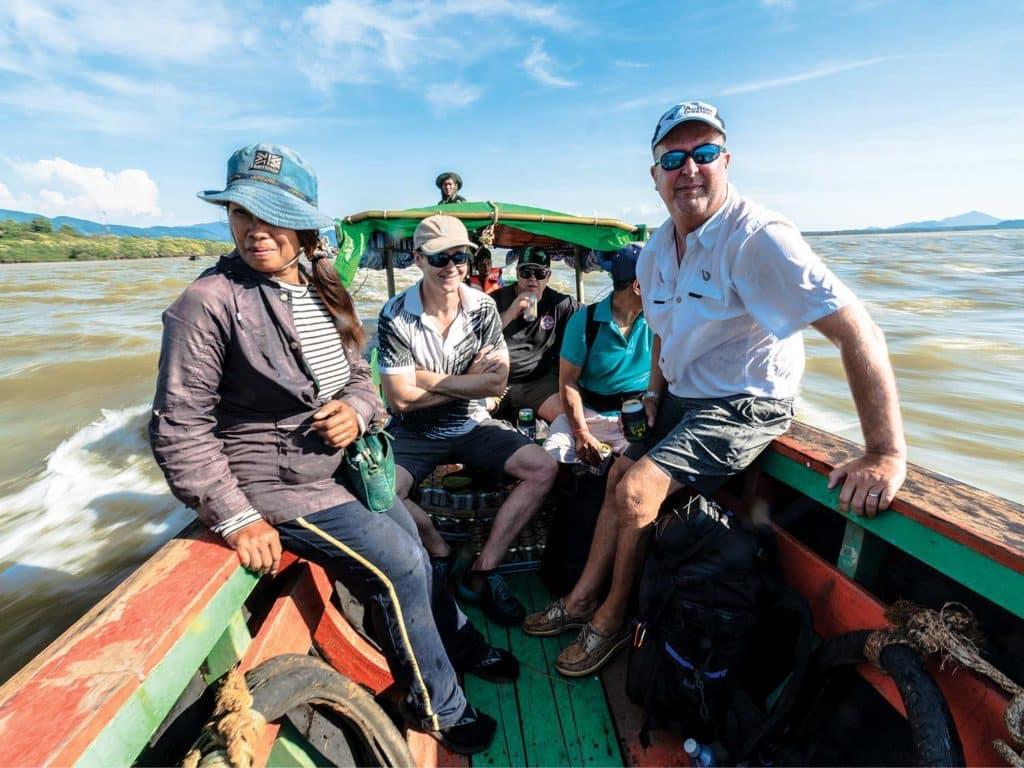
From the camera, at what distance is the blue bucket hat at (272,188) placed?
150 centimetres

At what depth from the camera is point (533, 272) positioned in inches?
159

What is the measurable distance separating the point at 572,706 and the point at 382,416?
3.95ft

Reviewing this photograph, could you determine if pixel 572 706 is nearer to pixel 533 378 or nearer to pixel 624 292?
pixel 624 292

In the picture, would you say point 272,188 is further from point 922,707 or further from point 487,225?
point 487,225

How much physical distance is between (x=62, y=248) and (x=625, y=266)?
70468 mm

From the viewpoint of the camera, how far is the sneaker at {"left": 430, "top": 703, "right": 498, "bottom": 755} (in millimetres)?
1768

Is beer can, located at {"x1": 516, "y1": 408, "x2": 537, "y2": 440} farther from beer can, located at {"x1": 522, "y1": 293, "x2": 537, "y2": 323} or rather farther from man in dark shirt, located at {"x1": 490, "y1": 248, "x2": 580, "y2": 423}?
beer can, located at {"x1": 522, "y1": 293, "x2": 537, "y2": 323}

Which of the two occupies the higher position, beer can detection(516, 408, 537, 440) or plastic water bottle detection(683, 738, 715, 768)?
beer can detection(516, 408, 537, 440)

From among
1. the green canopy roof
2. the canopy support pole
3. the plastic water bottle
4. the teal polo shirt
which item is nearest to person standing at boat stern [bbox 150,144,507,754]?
the plastic water bottle

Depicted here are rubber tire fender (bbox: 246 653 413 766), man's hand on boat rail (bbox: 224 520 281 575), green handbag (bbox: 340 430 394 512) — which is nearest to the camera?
rubber tire fender (bbox: 246 653 413 766)

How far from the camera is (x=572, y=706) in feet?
6.40

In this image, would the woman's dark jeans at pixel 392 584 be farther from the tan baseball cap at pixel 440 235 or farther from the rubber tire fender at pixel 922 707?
the tan baseball cap at pixel 440 235

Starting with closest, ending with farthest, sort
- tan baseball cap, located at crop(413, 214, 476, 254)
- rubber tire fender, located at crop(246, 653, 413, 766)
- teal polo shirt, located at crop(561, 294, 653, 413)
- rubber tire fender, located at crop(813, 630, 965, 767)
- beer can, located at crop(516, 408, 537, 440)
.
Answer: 1. rubber tire fender, located at crop(813, 630, 965, 767)
2. rubber tire fender, located at crop(246, 653, 413, 766)
3. tan baseball cap, located at crop(413, 214, 476, 254)
4. teal polo shirt, located at crop(561, 294, 653, 413)
5. beer can, located at crop(516, 408, 537, 440)

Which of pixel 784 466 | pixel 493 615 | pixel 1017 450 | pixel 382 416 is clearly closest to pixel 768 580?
pixel 784 466
